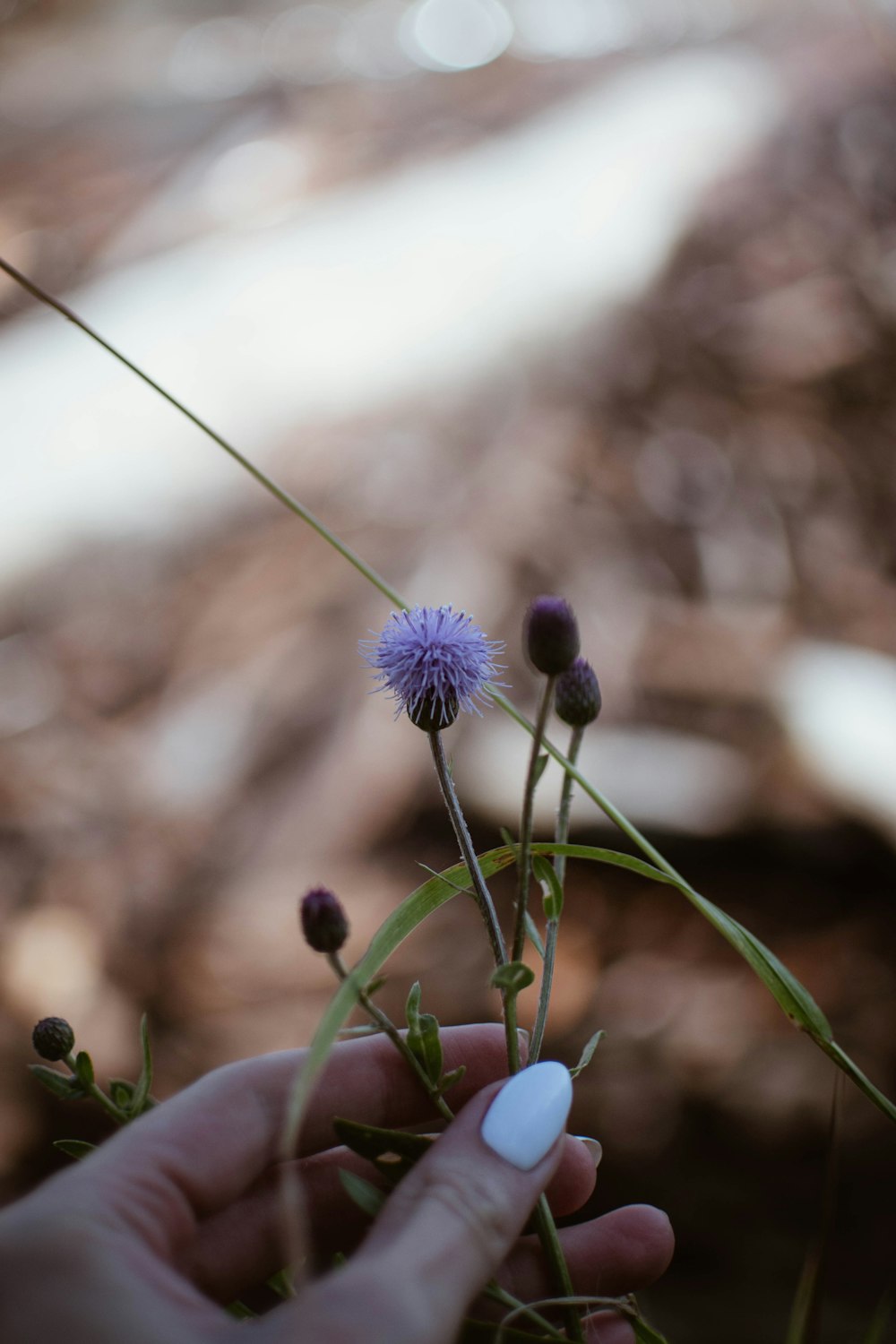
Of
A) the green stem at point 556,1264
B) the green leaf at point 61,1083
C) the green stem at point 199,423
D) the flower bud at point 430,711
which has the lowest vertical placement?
the green stem at point 556,1264

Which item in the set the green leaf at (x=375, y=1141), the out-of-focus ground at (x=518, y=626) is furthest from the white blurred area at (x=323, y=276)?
the green leaf at (x=375, y=1141)

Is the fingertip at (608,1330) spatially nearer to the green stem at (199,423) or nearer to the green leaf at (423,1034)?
the green leaf at (423,1034)

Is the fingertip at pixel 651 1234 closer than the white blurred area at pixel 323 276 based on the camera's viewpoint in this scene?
Yes

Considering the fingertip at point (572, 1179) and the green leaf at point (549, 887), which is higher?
the green leaf at point (549, 887)

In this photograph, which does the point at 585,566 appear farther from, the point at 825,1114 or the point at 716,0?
A: the point at 716,0

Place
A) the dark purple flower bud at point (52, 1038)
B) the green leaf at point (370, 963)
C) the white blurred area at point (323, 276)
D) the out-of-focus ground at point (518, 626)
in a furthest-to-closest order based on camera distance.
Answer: the white blurred area at point (323, 276), the out-of-focus ground at point (518, 626), the dark purple flower bud at point (52, 1038), the green leaf at point (370, 963)

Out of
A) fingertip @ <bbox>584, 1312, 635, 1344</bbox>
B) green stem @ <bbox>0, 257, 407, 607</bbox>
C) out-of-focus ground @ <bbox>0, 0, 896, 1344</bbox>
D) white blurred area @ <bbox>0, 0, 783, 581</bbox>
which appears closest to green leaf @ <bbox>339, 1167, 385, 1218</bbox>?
fingertip @ <bbox>584, 1312, 635, 1344</bbox>

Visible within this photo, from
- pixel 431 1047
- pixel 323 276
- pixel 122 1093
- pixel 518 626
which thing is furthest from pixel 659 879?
pixel 323 276

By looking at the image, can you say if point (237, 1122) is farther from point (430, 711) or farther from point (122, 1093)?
point (430, 711)
